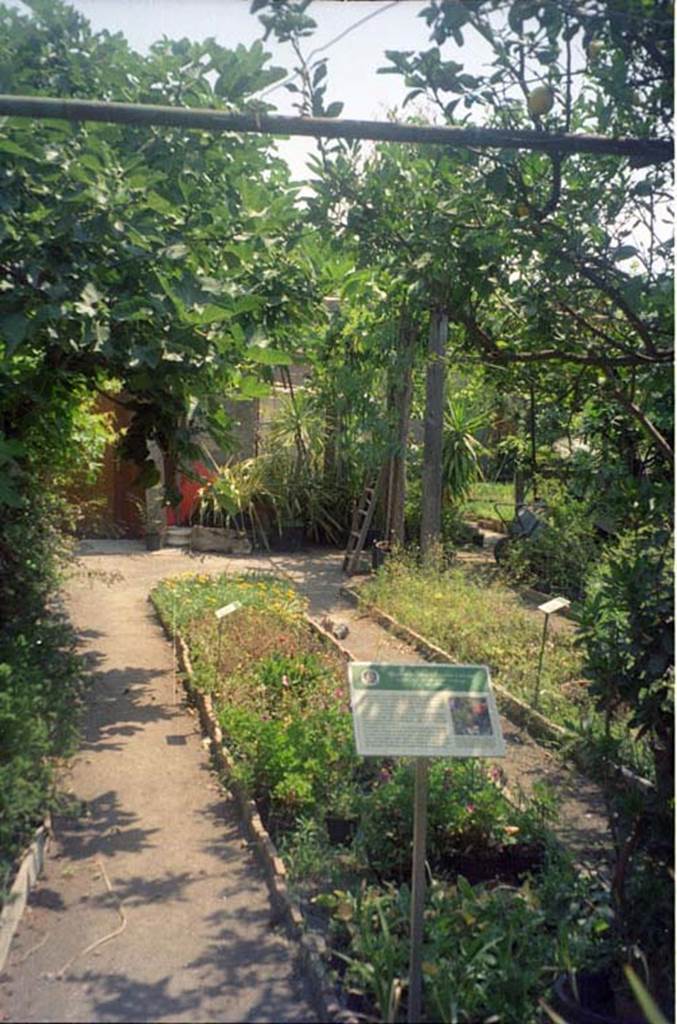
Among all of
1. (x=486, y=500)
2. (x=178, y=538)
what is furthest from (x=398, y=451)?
(x=486, y=500)

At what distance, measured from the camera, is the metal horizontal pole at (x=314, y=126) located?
3.59 metres

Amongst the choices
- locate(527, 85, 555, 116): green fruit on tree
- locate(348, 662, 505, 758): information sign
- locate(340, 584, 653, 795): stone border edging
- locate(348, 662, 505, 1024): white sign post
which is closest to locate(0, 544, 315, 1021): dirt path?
locate(348, 662, 505, 1024): white sign post

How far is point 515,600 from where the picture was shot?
32.9 ft

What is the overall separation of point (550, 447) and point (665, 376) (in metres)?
4.49

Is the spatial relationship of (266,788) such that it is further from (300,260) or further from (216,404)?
(300,260)

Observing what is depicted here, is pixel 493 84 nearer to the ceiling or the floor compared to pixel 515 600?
nearer to the ceiling

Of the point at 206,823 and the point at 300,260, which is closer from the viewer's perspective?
the point at 206,823

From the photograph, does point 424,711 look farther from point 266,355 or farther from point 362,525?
point 362,525

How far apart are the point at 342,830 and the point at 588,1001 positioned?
4.92 ft

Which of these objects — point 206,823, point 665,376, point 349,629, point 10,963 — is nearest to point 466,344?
point 665,376

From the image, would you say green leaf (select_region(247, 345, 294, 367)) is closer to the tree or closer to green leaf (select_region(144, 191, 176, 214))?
the tree

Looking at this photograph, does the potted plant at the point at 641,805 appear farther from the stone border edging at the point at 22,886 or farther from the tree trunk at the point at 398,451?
the tree trunk at the point at 398,451

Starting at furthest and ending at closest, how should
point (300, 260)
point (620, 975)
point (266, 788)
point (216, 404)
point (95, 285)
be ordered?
point (300, 260) < point (216, 404) < point (266, 788) < point (95, 285) < point (620, 975)

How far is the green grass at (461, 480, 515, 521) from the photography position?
659 inches
